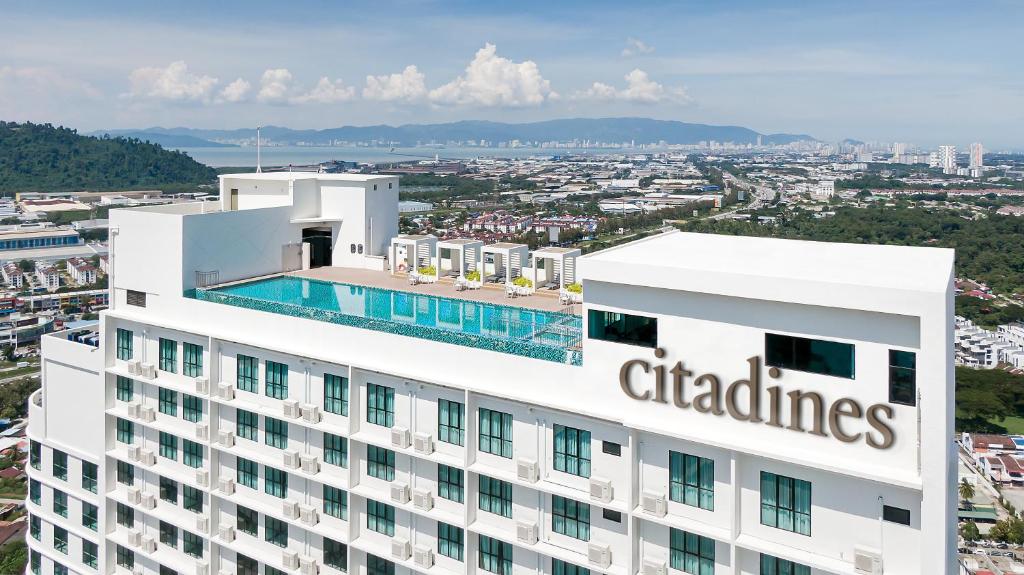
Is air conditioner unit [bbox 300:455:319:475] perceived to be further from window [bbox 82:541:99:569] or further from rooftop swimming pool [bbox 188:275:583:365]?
window [bbox 82:541:99:569]

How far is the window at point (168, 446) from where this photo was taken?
11.0m

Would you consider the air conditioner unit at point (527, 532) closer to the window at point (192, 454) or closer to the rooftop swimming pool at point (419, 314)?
the rooftop swimming pool at point (419, 314)

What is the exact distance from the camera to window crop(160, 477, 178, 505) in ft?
36.3

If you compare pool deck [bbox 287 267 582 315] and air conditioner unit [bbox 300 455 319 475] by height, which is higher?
pool deck [bbox 287 267 582 315]

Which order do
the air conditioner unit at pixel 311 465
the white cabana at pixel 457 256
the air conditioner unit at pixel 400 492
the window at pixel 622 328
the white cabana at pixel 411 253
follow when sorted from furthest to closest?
1. the white cabana at pixel 411 253
2. the white cabana at pixel 457 256
3. the air conditioner unit at pixel 311 465
4. the air conditioner unit at pixel 400 492
5. the window at pixel 622 328

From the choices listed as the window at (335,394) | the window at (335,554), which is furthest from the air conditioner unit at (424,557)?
the window at (335,394)

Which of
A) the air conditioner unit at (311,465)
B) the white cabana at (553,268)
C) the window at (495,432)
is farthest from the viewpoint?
the white cabana at (553,268)

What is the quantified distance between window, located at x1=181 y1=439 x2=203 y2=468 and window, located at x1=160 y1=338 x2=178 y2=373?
104 centimetres

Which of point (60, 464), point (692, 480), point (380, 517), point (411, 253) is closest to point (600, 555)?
point (692, 480)

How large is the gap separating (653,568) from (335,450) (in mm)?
4079

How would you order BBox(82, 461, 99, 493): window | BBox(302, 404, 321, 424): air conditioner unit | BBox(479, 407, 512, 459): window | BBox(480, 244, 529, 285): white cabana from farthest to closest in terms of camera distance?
BBox(480, 244, 529, 285): white cabana
BBox(82, 461, 99, 493): window
BBox(302, 404, 321, 424): air conditioner unit
BBox(479, 407, 512, 459): window

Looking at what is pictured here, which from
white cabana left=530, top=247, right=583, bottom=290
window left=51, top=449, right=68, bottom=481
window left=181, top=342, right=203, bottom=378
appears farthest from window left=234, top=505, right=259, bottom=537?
white cabana left=530, top=247, right=583, bottom=290

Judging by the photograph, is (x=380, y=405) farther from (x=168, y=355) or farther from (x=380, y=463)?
(x=168, y=355)

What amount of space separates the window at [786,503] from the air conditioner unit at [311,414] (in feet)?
17.1
